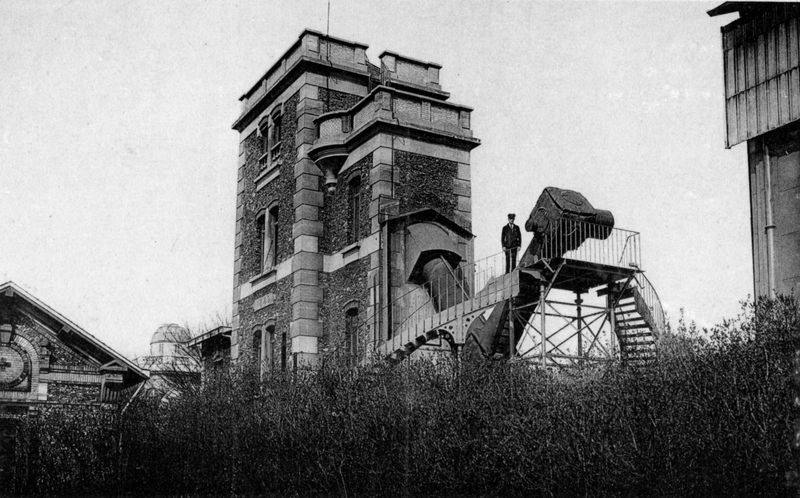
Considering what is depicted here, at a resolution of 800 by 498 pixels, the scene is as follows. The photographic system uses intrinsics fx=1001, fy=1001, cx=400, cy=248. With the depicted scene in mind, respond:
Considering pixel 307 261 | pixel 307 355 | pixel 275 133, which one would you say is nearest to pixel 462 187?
pixel 307 261

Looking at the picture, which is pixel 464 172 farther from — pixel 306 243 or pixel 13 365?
pixel 13 365

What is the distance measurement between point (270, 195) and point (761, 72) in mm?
18007

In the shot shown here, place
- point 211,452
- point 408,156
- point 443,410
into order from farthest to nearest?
point 408,156, point 211,452, point 443,410

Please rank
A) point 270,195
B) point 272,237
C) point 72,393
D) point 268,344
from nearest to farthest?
point 72,393, point 268,344, point 272,237, point 270,195

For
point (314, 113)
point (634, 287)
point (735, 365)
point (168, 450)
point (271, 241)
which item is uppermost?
point (314, 113)

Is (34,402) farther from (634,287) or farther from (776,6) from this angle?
(776,6)

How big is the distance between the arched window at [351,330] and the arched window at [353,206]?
2051 millimetres

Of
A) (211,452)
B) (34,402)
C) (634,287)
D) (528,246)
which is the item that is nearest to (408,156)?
(528,246)

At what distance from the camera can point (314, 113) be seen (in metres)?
29.3

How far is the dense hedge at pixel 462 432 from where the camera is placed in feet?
41.3

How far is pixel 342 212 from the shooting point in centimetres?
2867

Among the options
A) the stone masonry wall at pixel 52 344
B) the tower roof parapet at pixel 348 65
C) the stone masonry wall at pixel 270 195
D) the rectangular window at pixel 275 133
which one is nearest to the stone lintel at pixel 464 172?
the tower roof parapet at pixel 348 65

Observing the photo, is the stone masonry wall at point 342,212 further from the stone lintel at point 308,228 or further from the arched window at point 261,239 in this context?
the arched window at point 261,239

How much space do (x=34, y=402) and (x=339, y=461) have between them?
1298cm
